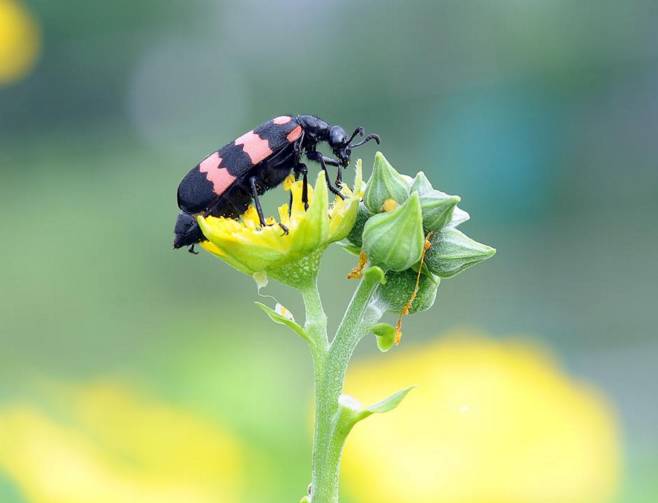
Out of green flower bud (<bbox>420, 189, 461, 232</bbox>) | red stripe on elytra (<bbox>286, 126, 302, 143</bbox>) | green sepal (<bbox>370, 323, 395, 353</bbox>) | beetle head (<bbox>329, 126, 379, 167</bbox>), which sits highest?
beetle head (<bbox>329, 126, 379, 167</bbox>)

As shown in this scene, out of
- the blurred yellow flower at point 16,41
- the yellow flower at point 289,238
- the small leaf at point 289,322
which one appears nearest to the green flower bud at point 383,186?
the yellow flower at point 289,238

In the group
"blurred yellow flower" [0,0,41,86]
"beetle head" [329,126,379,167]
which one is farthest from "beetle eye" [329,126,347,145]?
"blurred yellow flower" [0,0,41,86]

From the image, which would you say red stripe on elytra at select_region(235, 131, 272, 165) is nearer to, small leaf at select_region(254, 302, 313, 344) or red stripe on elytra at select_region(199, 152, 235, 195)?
red stripe on elytra at select_region(199, 152, 235, 195)

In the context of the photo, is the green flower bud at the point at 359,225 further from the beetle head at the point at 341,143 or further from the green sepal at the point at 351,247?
the beetle head at the point at 341,143

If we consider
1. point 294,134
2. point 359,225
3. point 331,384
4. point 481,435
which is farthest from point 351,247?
point 481,435

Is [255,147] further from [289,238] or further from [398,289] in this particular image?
[398,289]

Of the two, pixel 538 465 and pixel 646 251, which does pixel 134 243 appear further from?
pixel 538 465
